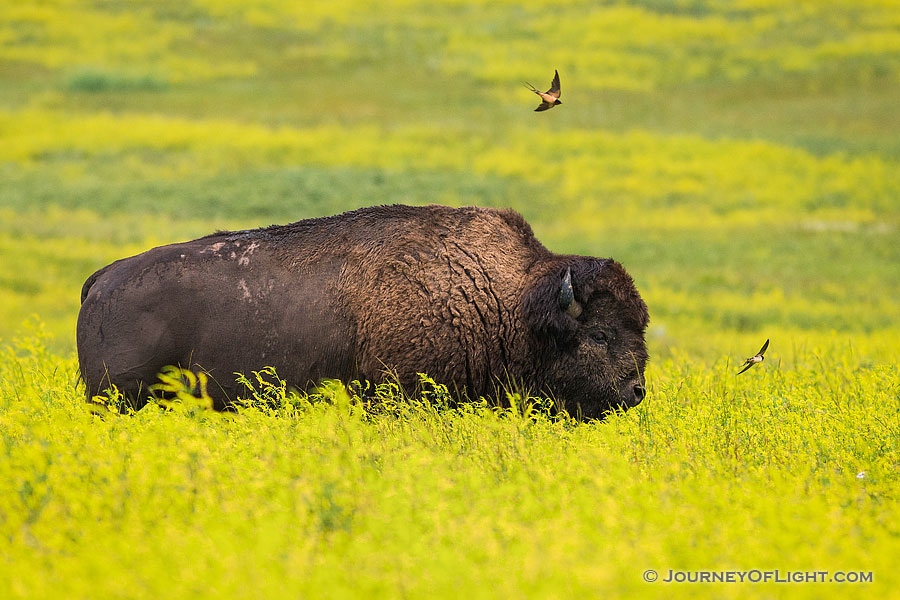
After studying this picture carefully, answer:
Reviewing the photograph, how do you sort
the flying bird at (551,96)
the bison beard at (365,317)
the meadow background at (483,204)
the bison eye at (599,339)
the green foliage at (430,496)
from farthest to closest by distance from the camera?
the flying bird at (551,96) → the bison eye at (599,339) → the bison beard at (365,317) → the meadow background at (483,204) → the green foliage at (430,496)

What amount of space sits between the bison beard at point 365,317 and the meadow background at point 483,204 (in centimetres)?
43

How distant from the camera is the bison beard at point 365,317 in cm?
778

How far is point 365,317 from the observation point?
25.8 feet

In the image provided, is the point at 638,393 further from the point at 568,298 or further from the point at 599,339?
the point at 568,298

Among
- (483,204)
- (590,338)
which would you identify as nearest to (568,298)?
(590,338)

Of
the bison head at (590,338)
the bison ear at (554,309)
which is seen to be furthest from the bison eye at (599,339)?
the bison ear at (554,309)

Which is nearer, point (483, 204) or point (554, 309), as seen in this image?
point (554, 309)

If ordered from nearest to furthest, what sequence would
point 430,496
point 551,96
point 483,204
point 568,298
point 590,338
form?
point 430,496
point 568,298
point 590,338
point 551,96
point 483,204

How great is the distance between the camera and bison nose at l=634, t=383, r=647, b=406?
309 inches

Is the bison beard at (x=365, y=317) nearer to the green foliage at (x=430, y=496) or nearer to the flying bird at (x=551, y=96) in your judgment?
the green foliage at (x=430, y=496)

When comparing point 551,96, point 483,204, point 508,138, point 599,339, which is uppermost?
point 551,96

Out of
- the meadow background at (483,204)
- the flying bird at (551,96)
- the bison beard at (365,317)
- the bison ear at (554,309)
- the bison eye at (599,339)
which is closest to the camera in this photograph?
the meadow background at (483,204)

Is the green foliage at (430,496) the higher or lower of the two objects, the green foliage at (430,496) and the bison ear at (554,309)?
the lower

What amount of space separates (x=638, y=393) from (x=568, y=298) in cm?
94
